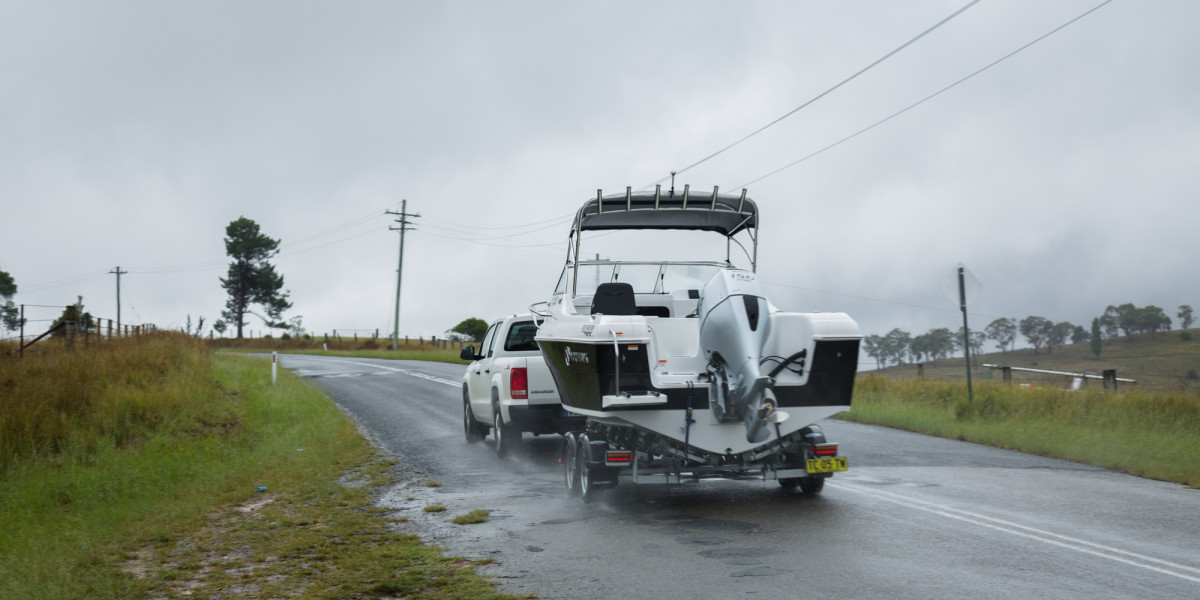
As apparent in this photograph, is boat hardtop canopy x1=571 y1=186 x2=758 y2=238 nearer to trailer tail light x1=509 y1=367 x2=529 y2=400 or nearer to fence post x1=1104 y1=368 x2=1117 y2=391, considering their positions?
trailer tail light x1=509 y1=367 x2=529 y2=400

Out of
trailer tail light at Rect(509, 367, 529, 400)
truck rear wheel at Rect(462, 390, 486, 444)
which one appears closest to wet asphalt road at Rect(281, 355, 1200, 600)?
trailer tail light at Rect(509, 367, 529, 400)

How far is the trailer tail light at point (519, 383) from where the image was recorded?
1242 centimetres

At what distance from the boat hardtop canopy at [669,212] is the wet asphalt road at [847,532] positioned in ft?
10.1

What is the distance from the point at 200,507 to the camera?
9555 millimetres

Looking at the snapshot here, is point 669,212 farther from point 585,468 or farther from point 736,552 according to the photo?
point 736,552

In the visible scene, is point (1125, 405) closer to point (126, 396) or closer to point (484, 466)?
point (484, 466)

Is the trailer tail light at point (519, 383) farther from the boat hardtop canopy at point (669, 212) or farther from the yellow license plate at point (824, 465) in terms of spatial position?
the yellow license plate at point (824, 465)

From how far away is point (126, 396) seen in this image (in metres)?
16.0

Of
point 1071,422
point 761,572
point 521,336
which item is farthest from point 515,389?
point 1071,422

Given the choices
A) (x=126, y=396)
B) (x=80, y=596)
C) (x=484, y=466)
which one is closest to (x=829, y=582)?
(x=80, y=596)

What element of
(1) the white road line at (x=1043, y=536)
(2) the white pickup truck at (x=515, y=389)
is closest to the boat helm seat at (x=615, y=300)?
(2) the white pickup truck at (x=515, y=389)

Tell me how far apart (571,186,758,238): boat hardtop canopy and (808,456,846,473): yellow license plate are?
10.3 ft

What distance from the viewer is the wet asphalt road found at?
573cm

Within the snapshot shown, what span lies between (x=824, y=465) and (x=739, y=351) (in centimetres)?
144
